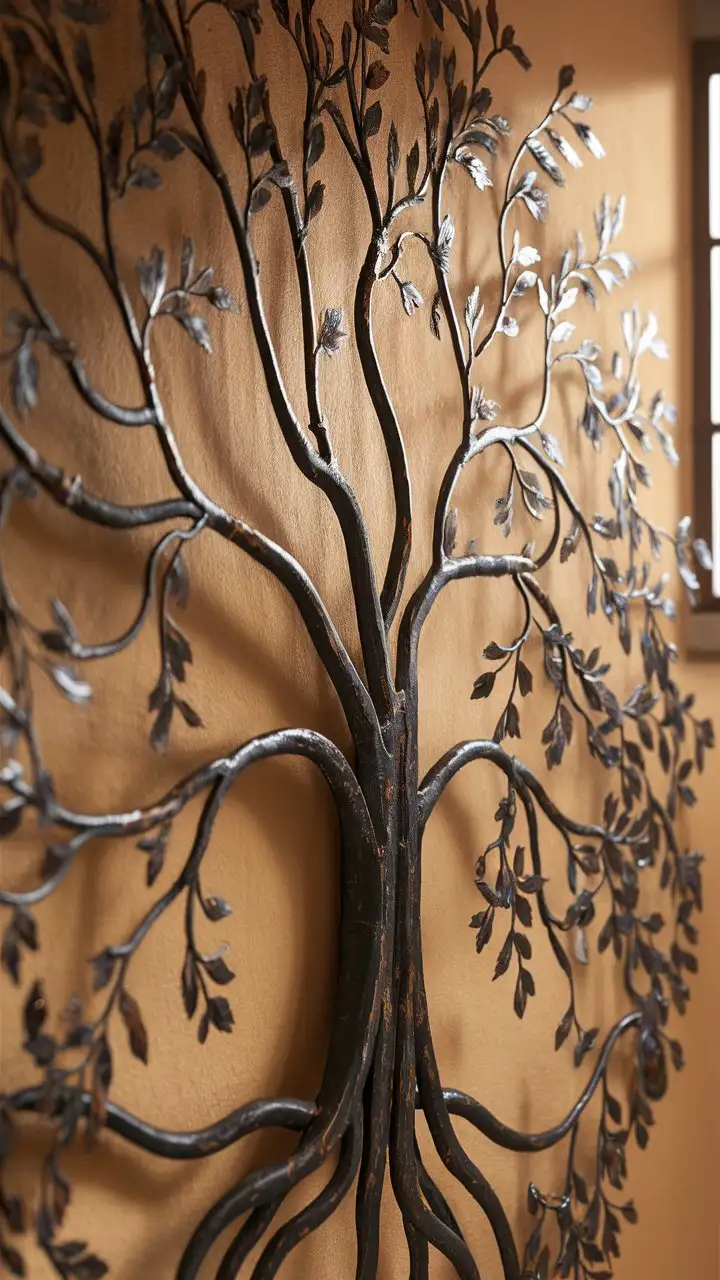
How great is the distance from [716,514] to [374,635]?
99cm

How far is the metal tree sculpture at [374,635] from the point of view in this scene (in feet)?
3.49

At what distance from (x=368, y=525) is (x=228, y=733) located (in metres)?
0.31

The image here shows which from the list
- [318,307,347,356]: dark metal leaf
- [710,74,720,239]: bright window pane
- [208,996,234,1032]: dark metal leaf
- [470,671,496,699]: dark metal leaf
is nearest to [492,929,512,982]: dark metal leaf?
[470,671,496,699]: dark metal leaf

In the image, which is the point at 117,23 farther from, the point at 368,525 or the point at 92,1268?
the point at 92,1268

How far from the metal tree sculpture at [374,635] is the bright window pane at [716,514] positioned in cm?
12

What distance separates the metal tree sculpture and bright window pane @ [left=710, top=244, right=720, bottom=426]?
0.47ft

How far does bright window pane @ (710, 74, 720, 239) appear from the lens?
85.3 inches

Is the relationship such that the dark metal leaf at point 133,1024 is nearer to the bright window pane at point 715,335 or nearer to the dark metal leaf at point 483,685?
the dark metal leaf at point 483,685

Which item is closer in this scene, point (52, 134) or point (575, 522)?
point (52, 134)

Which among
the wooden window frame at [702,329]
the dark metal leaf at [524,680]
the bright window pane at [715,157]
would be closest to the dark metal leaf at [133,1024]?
the dark metal leaf at [524,680]

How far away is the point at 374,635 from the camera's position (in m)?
1.39

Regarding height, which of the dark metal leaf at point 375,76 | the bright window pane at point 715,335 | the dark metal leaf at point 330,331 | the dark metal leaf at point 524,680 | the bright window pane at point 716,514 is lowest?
the dark metal leaf at point 524,680

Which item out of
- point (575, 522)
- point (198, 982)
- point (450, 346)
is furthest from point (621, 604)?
point (198, 982)

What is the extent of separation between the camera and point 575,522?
5.80 ft
